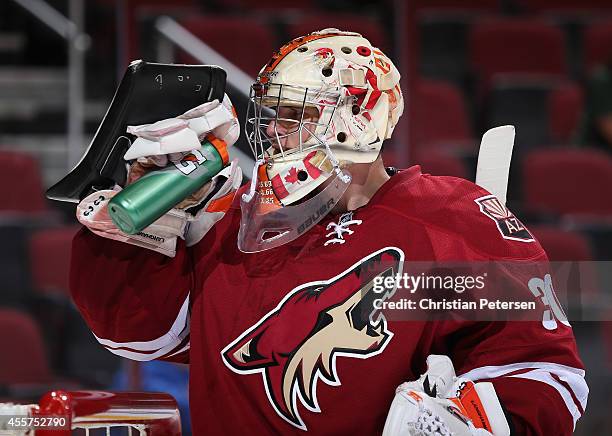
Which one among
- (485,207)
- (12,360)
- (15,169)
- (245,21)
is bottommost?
(12,360)

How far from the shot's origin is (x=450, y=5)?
4.44 metres

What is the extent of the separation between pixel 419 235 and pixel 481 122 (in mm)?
2540

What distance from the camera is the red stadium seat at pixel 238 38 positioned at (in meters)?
3.14

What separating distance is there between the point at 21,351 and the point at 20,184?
0.64 m

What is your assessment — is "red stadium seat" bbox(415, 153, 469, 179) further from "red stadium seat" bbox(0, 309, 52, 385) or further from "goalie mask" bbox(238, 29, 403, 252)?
"goalie mask" bbox(238, 29, 403, 252)

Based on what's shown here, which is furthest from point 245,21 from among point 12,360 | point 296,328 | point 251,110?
point 296,328

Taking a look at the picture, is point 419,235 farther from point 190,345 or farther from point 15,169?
point 15,169

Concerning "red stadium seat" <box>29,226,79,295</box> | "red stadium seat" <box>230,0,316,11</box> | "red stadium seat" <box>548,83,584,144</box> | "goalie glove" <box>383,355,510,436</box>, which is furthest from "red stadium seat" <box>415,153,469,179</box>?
"goalie glove" <box>383,355,510,436</box>

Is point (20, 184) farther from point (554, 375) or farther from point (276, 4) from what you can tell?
point (554, 375)

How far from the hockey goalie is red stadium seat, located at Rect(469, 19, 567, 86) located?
270 cm

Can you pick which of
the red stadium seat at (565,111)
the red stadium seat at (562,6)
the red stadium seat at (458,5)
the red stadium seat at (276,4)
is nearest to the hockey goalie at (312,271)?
the red stadium seat at (565,111)

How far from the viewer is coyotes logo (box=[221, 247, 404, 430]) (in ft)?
5.18

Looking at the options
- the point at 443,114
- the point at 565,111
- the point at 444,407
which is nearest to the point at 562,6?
the point at 565,111

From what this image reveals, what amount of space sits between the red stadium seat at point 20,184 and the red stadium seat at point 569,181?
148 cm
